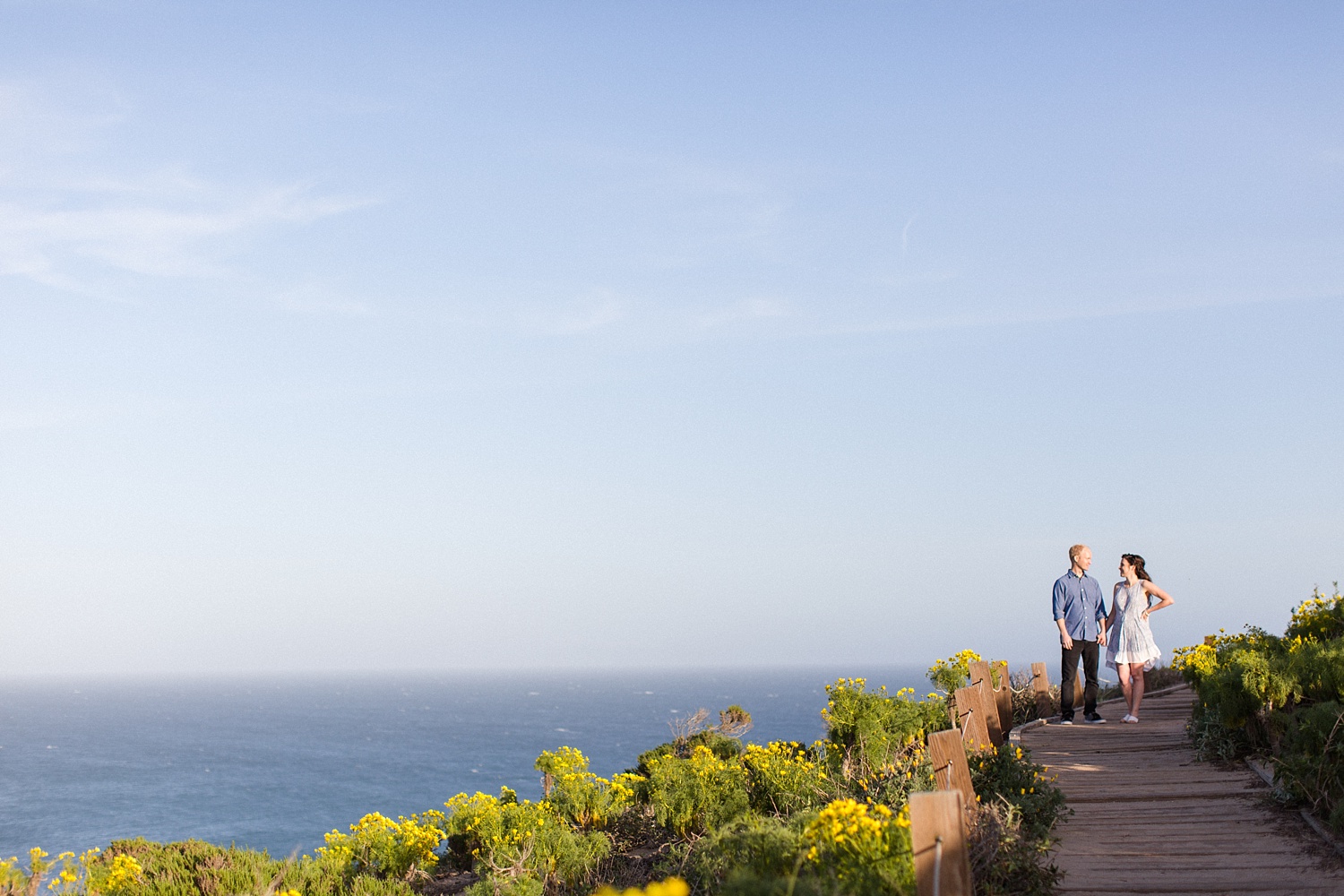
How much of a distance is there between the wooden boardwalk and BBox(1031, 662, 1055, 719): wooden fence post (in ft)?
12.1

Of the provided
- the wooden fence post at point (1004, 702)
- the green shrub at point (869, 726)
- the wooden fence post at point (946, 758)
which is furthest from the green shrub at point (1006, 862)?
the wooden fence post at point (1004, 702)

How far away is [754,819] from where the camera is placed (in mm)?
6648

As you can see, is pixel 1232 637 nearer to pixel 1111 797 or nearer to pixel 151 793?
pixel 1111 797

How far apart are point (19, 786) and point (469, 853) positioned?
98.7 meters

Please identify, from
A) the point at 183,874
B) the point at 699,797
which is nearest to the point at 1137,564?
the point at 699,797

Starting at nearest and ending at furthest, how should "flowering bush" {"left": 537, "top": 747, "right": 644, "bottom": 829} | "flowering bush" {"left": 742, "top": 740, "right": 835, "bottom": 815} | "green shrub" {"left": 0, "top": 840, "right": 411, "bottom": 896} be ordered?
"flowering bush" {"left": 742, "top": 740, "right": 835, "bottom": 815}
"green shrub" {"left": 0, "top": 840, "right": 411, "bottom": 896}
"flowering bush" {"left": 537, "top": 747, "right": 644, "bottom": 829}

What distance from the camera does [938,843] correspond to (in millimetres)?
4332

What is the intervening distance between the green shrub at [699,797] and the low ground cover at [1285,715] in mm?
4395

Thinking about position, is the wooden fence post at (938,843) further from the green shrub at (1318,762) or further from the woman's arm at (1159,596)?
the woman's arm at (1159,596)

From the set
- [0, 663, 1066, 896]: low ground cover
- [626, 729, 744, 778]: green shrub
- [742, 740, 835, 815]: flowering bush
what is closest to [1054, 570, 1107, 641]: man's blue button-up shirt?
[0, 663, 1066, 896]: low ground cover

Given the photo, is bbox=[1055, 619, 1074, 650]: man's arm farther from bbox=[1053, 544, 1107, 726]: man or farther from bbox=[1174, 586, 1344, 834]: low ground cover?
bbox=[1174, 586, 1344, 834]: low ground cover

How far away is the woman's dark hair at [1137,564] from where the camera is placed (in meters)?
11.2

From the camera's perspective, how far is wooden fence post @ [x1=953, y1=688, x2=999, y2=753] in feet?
27.1

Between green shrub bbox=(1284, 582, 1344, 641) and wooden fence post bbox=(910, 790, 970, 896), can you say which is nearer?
wooden fence post bbox=(910, 790, 970, 896)
